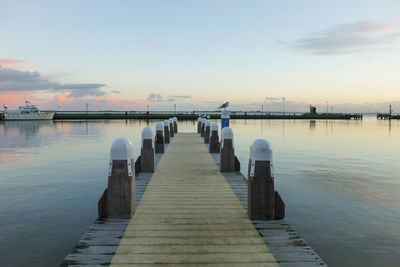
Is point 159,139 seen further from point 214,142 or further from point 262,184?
point 262,184

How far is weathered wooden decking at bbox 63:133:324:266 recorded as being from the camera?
442cm

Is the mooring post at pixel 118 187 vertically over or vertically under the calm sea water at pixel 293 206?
over

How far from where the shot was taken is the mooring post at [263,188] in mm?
5957

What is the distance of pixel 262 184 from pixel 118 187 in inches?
105

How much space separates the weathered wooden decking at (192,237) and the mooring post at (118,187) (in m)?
0.19

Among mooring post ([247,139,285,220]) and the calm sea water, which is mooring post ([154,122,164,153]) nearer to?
the calm sea water

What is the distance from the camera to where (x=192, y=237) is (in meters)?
5.16

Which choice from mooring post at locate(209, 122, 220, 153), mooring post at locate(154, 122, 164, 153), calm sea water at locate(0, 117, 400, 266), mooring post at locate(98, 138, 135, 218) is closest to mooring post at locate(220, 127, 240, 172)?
calm sea water at locate(0, 117, 400, 266)

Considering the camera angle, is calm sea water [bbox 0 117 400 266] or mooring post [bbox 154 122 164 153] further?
mooring post [bbox 154 122 164 153]

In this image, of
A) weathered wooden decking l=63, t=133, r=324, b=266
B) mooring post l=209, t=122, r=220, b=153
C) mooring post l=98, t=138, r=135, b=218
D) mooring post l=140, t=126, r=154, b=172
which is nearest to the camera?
weathered wooden decking l=63, t=133, r=324, b=266

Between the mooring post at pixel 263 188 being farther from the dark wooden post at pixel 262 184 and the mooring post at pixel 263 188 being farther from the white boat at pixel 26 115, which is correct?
the white boat at pixel 26 115

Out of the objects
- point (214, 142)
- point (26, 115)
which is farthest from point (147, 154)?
point (26, 115)

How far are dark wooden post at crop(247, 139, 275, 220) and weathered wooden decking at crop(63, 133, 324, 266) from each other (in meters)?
0.22

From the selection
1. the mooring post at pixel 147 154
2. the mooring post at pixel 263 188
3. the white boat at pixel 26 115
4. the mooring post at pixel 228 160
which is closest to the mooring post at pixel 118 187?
the mooring post at pixel 263 188
